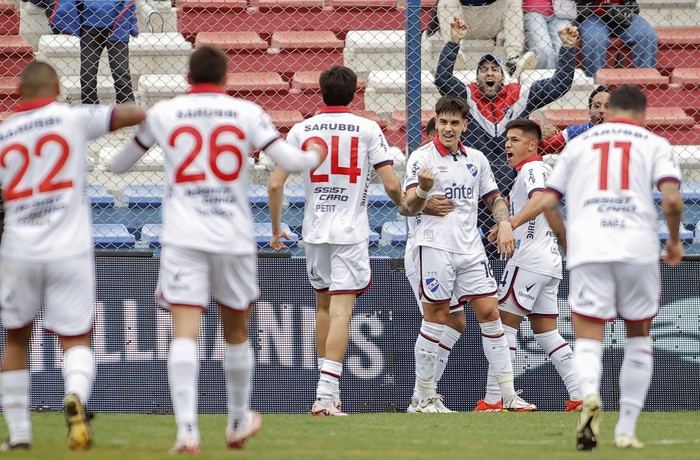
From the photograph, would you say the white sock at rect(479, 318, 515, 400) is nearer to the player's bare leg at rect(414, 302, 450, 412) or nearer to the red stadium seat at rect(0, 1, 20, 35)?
the player's bare leg at rect(414, 302, 450, 412)

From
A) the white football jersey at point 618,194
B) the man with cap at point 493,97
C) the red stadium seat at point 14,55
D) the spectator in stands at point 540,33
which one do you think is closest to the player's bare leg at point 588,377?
the white football jersey at point 618,194

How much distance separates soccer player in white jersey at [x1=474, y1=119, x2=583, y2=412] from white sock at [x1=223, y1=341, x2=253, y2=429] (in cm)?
367

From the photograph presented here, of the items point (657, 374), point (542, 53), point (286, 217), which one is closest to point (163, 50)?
point (286, 217)

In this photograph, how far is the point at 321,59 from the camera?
41.5ft

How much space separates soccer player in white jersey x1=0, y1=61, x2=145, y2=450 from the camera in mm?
5723

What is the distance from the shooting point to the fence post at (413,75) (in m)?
9.42

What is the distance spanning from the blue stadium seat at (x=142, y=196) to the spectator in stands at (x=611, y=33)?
4.31 metres

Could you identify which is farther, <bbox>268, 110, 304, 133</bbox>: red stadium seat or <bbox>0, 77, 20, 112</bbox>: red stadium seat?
<bbox>268, 110, 304, 133</bbox>: red stadium seat

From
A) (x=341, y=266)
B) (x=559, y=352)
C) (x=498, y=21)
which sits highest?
(x=498, y=21)

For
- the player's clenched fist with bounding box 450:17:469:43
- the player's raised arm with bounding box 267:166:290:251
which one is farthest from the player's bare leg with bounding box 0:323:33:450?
the player's clenched fist with bounding box 450:17:469:43

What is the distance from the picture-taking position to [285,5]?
12516 mm

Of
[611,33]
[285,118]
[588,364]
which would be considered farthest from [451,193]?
[611,33]

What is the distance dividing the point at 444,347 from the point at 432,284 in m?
0.62

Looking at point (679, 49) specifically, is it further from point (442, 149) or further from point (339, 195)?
point (339, 195)
